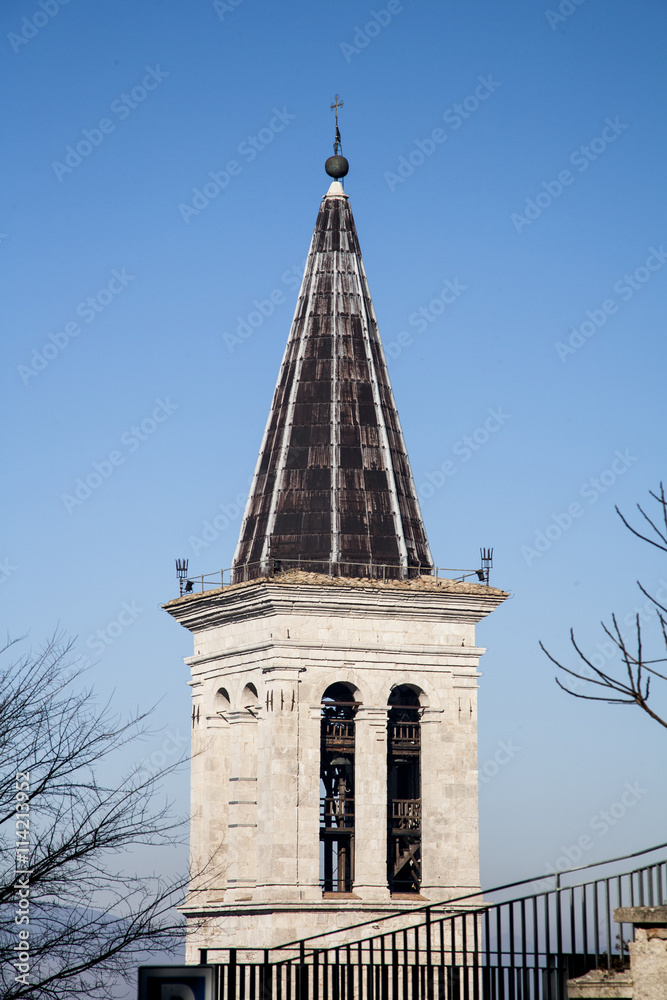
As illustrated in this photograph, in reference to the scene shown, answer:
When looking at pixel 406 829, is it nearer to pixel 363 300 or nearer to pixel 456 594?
pixel 456 594

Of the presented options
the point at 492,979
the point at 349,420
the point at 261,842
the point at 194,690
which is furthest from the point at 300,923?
the point at 492,979

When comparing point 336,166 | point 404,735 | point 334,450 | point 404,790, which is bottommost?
point 404,790

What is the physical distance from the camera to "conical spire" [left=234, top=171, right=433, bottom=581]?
199ft

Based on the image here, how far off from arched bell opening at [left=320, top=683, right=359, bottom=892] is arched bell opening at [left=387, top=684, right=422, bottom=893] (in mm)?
1214

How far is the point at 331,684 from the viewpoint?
60750 millimetres

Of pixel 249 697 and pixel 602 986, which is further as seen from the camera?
pixel 249 697

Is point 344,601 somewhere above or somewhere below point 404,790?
above

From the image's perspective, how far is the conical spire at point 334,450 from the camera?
6059 cm

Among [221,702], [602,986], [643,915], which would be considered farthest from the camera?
[221,702]

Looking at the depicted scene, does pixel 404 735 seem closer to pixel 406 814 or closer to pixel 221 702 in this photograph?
pixel 406 814

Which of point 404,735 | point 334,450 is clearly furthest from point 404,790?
point 334,450

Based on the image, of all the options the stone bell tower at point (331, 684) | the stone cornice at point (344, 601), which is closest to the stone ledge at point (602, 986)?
the stone bell tower at point (331, 684)

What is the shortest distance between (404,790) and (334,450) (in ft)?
33.1

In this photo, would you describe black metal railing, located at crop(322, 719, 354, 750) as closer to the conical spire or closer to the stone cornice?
the stone cornice
